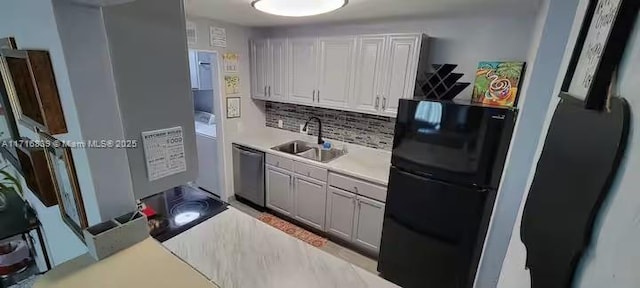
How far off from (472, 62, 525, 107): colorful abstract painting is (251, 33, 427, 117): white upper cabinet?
528 millimetres

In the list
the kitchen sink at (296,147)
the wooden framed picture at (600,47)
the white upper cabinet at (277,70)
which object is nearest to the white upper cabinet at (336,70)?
the white upper cabinet at (277,70)

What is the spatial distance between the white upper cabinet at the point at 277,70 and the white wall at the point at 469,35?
94 centimetres

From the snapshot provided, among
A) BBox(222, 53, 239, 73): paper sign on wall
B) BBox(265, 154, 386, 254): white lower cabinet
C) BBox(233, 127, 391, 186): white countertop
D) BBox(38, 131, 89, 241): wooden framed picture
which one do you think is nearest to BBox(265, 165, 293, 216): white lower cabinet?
BBox(265, 154, 386, 254): white lower cabinet

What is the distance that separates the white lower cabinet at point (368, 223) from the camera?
2.36 meters

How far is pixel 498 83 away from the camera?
1.82 meters

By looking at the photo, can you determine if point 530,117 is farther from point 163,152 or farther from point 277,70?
point 277,70

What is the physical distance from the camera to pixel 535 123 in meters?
1.28

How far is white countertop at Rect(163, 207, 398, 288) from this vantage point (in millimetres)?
1112

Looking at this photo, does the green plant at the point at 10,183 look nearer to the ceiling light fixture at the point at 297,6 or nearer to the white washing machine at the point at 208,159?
the white washing machine at the point at 208,159

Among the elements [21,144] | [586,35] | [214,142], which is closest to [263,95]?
[214,142]

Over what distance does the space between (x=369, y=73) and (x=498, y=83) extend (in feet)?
3.54

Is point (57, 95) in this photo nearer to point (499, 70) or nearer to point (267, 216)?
point (499, 70)

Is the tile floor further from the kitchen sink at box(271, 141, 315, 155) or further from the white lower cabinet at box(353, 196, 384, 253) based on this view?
the kitchen sink at box(271, 141, 315, 155)

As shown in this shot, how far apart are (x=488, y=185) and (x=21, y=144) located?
2718mm
